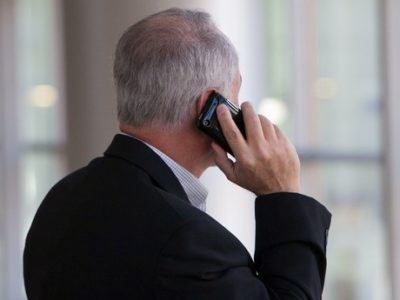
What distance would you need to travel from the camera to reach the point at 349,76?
5.14 metres

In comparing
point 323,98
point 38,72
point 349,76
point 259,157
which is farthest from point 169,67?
point 38,72

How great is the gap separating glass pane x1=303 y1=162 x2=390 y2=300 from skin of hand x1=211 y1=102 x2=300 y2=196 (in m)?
3.28

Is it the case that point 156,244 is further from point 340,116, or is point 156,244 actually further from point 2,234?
point 2,234

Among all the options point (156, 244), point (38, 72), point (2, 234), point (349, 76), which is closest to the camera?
point (156, 244)

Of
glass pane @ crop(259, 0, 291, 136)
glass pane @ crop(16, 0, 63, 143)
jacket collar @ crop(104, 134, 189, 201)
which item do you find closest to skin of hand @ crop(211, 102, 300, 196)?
jacket collar @ crop(104, 134, 189, 201)

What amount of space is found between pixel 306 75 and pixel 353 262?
995mm

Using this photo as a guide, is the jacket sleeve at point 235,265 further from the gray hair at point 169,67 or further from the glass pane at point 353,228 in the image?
the glass pane at point 353,228

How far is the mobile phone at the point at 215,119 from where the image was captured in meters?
1.82

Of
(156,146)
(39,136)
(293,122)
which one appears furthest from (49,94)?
(156,146)

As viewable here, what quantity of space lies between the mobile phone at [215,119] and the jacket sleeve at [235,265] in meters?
0.16

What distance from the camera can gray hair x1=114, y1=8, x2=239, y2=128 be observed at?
5.93 feet

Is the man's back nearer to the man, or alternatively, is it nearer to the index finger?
the man

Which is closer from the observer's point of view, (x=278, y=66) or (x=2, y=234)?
(x=278, y=66)

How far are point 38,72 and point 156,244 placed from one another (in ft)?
18.9
